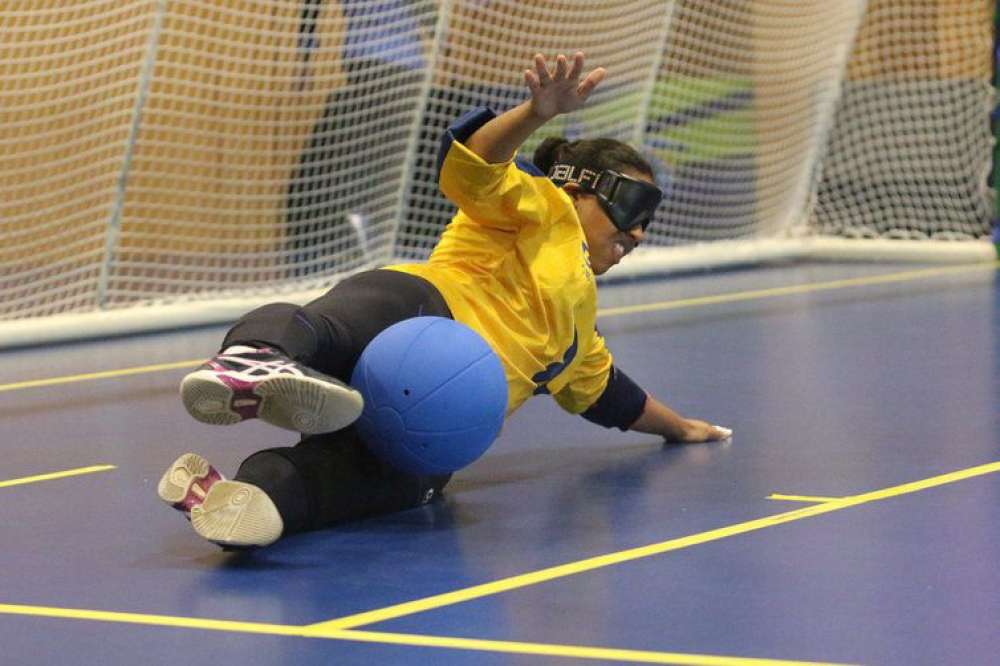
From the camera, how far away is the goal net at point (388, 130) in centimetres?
880

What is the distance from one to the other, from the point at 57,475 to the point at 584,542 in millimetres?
1648

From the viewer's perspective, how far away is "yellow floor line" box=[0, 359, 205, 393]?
7.05 meters

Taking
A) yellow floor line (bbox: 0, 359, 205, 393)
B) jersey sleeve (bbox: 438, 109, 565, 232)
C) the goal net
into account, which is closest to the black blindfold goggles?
jersey sleeve (bbox: 438, 109, 565, 232)

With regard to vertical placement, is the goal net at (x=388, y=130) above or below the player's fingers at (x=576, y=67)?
below

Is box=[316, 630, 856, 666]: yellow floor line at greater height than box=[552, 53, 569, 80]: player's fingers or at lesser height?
lesser

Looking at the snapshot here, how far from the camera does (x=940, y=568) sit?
Answer: 3.87 m

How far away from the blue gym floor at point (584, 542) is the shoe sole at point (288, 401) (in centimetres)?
31

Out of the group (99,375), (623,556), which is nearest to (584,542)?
(623,556)

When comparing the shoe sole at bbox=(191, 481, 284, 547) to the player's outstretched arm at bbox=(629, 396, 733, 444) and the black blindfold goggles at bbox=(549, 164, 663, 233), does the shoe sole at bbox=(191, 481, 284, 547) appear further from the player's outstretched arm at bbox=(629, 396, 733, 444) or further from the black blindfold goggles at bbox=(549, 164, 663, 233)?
the player's outstretched arm at bbox=(629, 396, 733, 444)

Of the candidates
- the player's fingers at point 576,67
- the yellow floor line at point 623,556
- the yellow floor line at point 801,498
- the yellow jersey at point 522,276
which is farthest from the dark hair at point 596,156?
the yellow floor line at point 623,556

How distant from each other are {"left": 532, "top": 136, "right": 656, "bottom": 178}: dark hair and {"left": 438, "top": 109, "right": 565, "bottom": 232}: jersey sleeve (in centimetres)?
25

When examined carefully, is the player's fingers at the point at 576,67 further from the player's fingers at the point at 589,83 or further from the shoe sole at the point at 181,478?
the shoe sole at the point at 181,478

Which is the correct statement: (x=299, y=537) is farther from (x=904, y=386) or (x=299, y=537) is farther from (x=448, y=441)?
(x=904, y=386)

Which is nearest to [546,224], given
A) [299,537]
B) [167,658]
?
[299,537]
